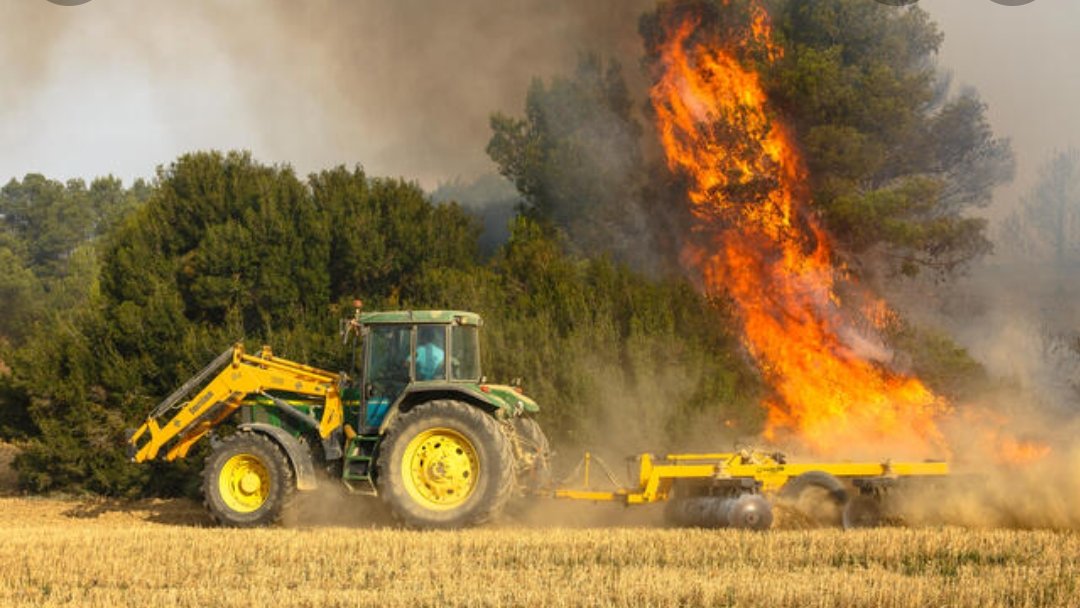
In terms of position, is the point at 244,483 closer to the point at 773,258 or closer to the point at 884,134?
the point at 773,258

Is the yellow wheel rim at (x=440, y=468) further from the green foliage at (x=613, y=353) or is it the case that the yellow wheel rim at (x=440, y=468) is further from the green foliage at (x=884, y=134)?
the green foliage at (x=884, y=134)

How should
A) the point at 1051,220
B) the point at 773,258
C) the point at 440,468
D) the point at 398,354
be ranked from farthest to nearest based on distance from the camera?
1. the point at 1051,220
2. the point at 773,258
3. the point at 398,354
4. the point at 440,468

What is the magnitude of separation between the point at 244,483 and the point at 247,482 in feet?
0.15

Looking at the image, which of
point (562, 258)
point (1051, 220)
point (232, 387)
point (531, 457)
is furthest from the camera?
point (1051, 220)

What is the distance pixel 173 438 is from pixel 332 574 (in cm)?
745

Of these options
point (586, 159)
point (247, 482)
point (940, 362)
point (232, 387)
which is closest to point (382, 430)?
point (247, 482)

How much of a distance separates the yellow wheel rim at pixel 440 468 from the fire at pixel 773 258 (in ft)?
27.8

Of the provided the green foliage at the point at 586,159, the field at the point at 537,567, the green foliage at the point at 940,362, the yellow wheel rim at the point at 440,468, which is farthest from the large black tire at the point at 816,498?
the green foliage at the point at 586,159

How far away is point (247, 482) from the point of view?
50.0 ft

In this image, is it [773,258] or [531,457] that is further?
[773,258]

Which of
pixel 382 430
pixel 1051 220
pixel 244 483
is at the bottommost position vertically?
pixel 244 483

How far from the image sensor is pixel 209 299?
22344 millimetres

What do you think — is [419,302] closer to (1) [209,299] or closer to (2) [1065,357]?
(1) [209,299]

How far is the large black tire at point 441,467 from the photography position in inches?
557
